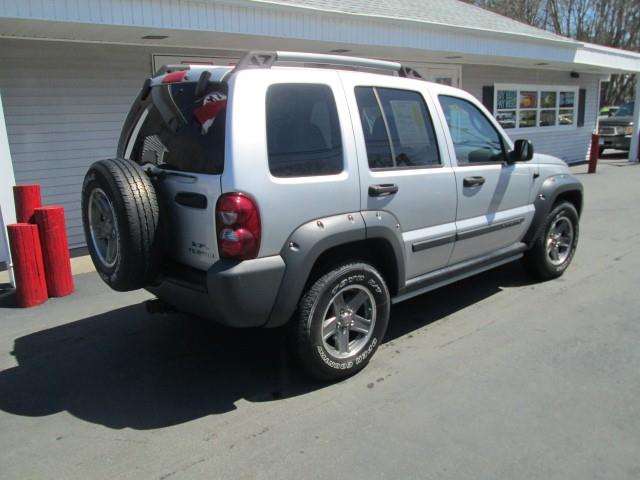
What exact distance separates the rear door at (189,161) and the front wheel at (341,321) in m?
0.72

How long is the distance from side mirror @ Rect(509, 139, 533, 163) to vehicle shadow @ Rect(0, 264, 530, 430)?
1.36 metres

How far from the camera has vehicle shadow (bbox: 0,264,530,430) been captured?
11.1 ft

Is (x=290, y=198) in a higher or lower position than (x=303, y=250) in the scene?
higher

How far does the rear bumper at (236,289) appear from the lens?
118 inches

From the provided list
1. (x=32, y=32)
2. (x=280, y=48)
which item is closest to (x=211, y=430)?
(x=32, y=32)

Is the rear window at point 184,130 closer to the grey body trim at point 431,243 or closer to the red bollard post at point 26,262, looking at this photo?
the grey body trim at point 431,243

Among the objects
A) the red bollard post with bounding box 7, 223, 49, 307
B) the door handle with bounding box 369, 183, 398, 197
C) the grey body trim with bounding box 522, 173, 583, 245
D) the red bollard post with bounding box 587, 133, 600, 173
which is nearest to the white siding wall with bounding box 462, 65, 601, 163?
the red bollard post with bounding box 587, 133, 600, 173

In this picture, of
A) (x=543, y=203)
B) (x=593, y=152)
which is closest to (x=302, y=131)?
(x=543, y=203)

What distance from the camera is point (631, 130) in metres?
18.1

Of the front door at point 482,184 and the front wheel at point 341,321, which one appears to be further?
the front door at point 482,184

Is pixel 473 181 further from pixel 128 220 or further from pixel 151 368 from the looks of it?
pixel 151 368

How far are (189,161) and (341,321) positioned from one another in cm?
143

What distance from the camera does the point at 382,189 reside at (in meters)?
3.62

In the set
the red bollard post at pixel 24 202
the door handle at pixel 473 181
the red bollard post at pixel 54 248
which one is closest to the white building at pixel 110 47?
the red bollard post at pixel 24 202
